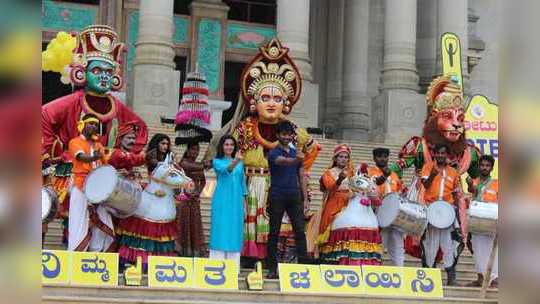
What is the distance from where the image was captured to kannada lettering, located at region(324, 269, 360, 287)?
789 cm

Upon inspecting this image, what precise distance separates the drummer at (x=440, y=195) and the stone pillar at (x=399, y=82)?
36.8 feet

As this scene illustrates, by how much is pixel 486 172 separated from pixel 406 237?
123cm

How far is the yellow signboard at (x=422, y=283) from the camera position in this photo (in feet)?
26.3

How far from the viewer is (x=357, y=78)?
24.7 meters

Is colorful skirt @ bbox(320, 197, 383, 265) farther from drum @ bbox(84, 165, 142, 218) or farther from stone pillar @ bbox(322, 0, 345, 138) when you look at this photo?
stone pillar @ bbox(322, 0, 345, 138)

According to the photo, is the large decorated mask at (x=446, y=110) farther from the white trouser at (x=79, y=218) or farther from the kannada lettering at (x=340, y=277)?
the white trouser at (x=79, y=218)

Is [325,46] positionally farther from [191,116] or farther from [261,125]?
[261,125]

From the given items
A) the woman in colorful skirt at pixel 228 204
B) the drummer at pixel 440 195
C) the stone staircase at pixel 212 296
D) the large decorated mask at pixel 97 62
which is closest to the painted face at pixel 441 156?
the drummer at pixel 440 195

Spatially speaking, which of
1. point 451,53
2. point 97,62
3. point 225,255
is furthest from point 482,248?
point 451,53

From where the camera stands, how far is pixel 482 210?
8.45 meters

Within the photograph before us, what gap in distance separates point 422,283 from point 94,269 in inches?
130

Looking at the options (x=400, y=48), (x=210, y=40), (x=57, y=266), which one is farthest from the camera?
(x=210, y=40)

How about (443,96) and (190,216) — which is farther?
(443,96)

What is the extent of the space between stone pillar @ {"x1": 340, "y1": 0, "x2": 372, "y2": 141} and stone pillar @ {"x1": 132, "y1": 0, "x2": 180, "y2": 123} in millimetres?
7010
